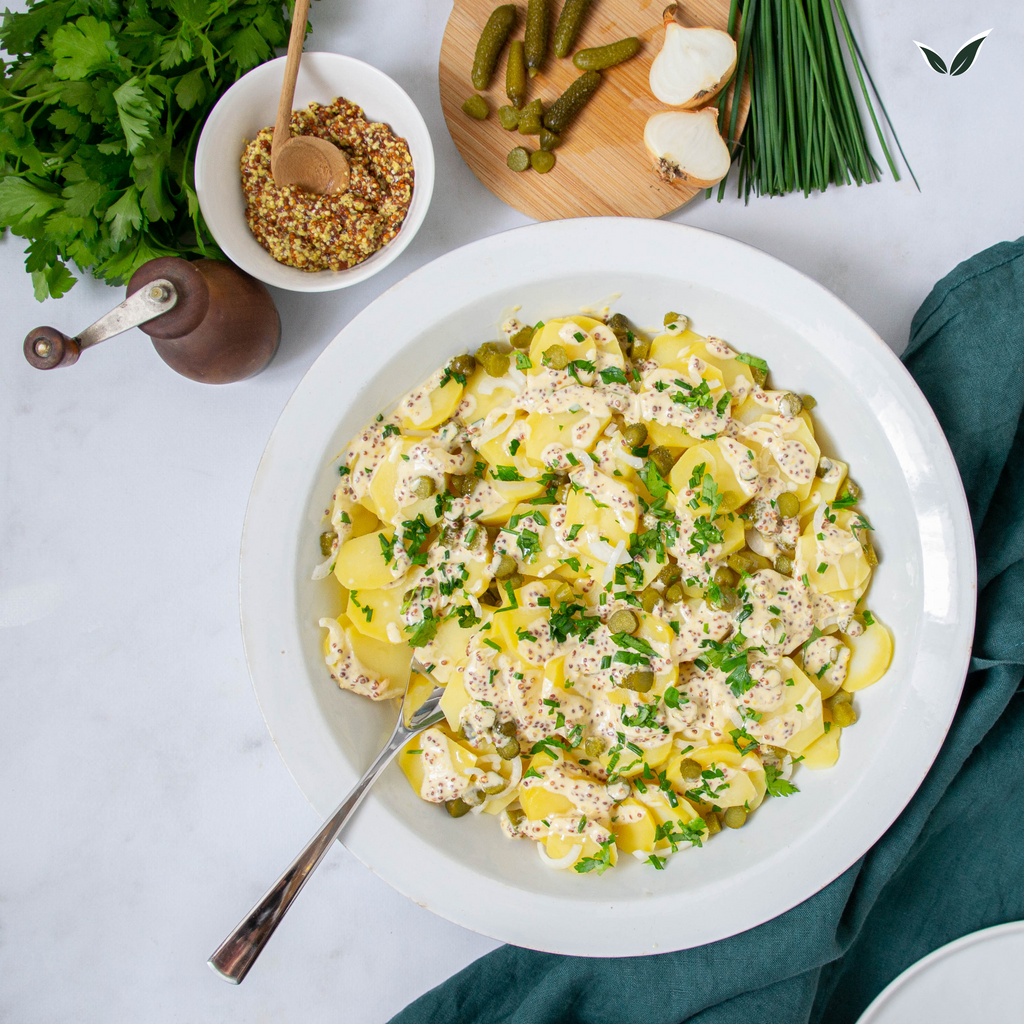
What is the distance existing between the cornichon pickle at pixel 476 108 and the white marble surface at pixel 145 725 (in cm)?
21

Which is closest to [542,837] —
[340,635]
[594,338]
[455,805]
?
[455,805]

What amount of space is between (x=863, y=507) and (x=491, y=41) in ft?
5.42

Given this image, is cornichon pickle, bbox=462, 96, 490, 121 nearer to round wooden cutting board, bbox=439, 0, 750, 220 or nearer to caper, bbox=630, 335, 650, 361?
round wooden cutting board, bbox=439, 0, 750, 220

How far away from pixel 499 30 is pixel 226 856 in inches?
104

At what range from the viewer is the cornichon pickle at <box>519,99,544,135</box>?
7.41 ft

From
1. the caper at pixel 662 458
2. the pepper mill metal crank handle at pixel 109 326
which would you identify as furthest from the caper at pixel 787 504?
the pepper mill metal crank handle at pixel 109 326

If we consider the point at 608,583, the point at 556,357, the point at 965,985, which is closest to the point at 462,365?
the point at 556,357

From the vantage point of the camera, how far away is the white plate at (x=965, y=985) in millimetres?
2150

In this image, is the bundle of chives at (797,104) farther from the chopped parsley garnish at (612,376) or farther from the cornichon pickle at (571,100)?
the chopped parsley garnish at (612,376)

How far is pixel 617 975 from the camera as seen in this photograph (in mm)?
2301

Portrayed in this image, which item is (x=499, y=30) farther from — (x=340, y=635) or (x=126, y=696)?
(x=126, y=696)

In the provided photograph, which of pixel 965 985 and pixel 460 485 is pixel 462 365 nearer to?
pixel 460 485

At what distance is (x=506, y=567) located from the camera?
207 cm

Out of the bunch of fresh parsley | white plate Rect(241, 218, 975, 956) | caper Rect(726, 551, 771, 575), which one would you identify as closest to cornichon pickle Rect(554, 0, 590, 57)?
white plate Rect(241, 218, 975, 956)
